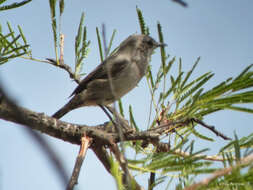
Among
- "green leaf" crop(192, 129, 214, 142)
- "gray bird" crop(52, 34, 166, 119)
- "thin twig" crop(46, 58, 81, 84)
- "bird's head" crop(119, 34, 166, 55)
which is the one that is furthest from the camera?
"bird's head" crop(119, 34, 166, 55)

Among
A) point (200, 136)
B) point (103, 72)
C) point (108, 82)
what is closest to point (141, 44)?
point (103, 72)

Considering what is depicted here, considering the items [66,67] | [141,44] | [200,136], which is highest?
[141,44]

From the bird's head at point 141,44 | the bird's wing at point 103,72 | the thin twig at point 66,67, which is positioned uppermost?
the bird's head at point 141,44

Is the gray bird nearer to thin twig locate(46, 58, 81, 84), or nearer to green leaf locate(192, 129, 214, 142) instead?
thin twig locate(46, 58, 81, 84)

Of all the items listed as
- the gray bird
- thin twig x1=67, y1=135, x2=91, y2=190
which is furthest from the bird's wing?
thin twig x1=67, y1=135, x2=91, y2=190

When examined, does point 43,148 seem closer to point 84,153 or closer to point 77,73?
point 84,153

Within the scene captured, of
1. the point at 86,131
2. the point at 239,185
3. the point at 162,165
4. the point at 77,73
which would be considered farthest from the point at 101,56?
the point at 239,185

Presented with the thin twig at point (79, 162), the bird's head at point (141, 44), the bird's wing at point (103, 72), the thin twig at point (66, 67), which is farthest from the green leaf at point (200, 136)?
the bird's head at point (141, 44)

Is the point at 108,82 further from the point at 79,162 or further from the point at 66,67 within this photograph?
the point at 79,162

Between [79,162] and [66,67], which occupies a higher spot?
[66,67]

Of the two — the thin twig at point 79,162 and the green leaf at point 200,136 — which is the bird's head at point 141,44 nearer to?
the green leaf at point 200,136

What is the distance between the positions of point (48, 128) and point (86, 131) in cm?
23

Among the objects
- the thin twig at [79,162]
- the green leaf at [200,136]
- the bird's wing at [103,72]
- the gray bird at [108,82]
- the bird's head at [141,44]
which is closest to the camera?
the thin twig at [79,162]

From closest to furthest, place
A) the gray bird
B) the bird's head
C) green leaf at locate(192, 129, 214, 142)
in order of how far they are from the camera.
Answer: green leaf at locate(192, 129, 214, 142) → the gray bird → the bird's head
